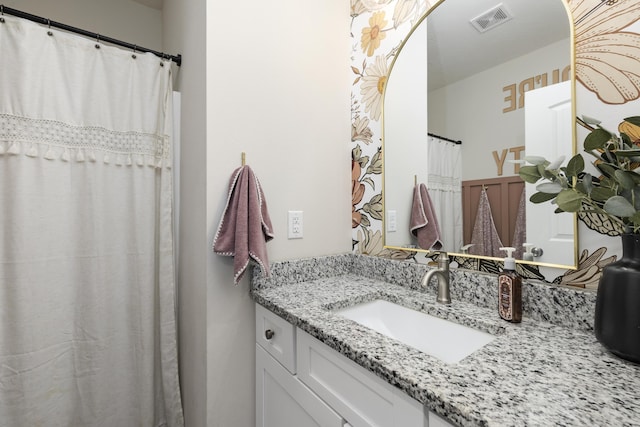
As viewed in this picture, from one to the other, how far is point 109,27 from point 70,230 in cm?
132

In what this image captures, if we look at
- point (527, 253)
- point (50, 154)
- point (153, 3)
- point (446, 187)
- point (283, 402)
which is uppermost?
point (153, 3)

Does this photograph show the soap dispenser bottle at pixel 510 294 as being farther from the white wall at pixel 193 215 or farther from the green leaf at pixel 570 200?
the white wall at pixel 193 215

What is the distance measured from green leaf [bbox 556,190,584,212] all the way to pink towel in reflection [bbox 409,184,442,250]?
1.58 ft

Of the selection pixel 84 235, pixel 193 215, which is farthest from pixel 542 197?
pixel 84 235

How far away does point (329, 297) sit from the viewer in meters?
1.05

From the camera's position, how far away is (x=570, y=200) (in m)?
0.63

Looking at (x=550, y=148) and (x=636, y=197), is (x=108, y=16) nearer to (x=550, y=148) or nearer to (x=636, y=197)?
(x=550, y=148)

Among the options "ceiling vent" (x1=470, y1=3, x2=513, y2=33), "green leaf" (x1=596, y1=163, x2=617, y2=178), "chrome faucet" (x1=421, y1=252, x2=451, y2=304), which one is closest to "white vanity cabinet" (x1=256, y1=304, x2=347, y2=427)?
"chrome faucet" (x1=421, y1=252, x2=451, y2=304)

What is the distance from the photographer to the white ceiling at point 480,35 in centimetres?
84

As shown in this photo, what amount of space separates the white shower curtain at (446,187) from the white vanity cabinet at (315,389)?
1.99 ft

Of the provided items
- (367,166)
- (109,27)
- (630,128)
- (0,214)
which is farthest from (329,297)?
(109,27)

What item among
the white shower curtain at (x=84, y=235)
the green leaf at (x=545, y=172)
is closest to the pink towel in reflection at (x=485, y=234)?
the green leaf at (x=545, y=172)

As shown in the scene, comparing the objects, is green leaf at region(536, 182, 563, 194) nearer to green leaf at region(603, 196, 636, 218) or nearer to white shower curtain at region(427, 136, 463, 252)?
green leaf at region(603, 196, 636, 218)

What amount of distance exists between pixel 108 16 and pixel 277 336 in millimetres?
2081
